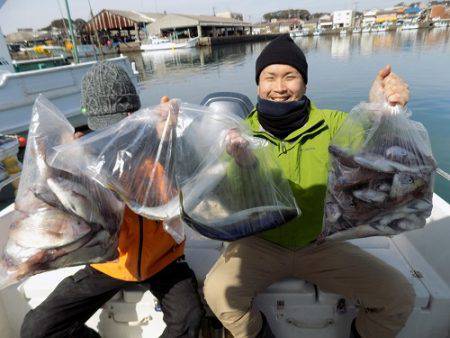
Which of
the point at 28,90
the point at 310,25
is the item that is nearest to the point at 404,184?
the point at 28,90

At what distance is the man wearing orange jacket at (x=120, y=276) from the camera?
1559mm

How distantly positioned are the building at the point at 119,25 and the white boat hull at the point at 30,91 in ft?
131

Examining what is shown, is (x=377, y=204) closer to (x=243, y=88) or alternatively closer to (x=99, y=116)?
(x=99, y=116)

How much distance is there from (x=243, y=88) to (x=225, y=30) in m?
56.9

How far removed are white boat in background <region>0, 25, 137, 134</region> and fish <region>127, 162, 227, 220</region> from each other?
23.3 feet

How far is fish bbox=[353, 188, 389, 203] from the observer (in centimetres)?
122

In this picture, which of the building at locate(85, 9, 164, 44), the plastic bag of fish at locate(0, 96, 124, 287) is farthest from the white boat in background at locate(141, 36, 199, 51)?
the plastic bag of fish at locate(0, 96, 124, 287)

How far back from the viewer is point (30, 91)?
8133mm

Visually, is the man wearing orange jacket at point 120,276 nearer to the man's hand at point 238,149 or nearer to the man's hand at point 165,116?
the man's hand at point 165,116

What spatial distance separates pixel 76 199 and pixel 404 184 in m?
1.28

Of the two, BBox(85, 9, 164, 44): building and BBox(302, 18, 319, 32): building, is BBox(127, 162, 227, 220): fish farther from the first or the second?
BBox(302, 18, 319, 32): building

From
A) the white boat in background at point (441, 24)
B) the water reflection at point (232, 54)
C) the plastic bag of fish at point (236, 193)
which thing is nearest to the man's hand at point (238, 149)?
the plastic bag of fish at point (236, 193)

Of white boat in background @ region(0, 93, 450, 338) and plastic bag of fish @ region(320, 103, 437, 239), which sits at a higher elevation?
plastic bag of fish @ region(320, 103, 437, 239)

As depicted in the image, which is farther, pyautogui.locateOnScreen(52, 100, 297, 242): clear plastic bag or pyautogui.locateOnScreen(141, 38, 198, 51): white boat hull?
pyautogui.locateOnScreen(141, 38, 198, 51): white boat hull
